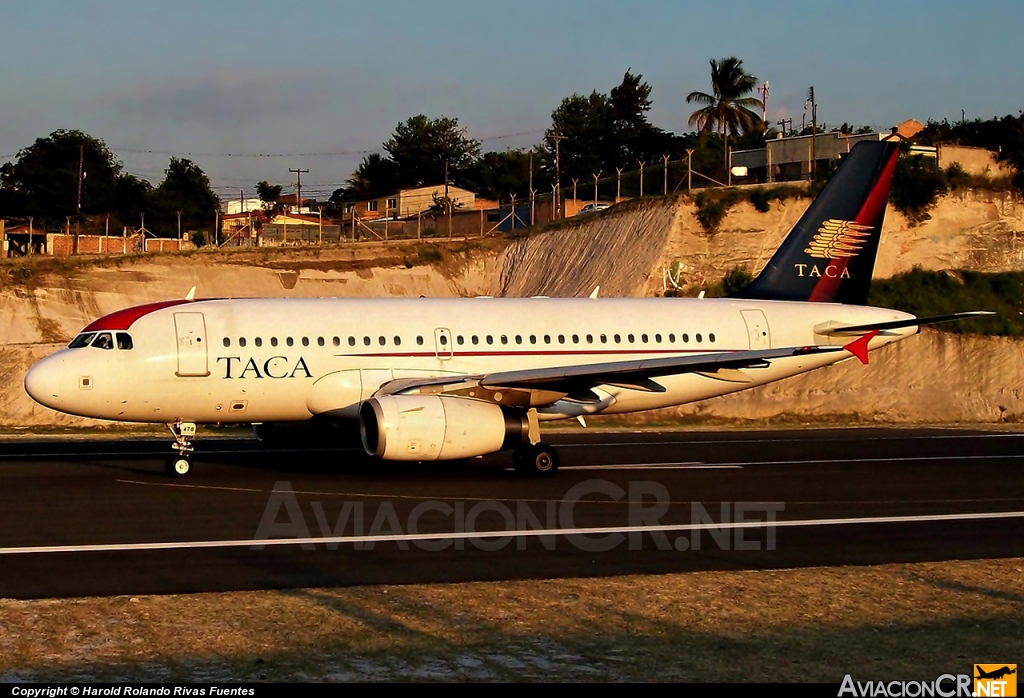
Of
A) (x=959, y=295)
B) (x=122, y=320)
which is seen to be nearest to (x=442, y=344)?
(x=122, y=320)

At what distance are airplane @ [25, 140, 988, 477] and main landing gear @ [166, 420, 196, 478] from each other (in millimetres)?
37

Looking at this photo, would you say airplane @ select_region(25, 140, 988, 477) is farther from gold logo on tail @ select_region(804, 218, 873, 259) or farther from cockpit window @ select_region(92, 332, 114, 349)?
gold logo on tail @ select_region(804, 218, 873, 259)

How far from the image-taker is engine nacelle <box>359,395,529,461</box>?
69.0 feet

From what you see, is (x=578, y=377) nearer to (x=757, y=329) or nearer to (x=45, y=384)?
(x=757, y=329)

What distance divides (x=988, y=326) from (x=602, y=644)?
4190cm

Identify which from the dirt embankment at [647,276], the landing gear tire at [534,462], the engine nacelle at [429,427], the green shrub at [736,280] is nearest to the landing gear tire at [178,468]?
the engine nacelle at [429,427]

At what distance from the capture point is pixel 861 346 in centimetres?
2761

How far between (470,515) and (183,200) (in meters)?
96.3

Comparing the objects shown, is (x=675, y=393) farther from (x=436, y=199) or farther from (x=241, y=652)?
(x=436, y=199)

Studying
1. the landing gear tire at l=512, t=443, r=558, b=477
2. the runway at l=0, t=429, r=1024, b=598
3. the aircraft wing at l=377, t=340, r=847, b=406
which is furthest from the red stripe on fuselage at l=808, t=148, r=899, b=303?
the landing gear tire at l=512, t=443, r=558, b=477

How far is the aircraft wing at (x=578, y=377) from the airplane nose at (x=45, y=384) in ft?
19.9

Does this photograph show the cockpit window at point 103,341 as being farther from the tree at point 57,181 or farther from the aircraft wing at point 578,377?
the tree at point 57,181

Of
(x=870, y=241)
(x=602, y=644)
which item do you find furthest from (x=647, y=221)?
(x=602, y=644)

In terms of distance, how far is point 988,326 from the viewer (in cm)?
4753
